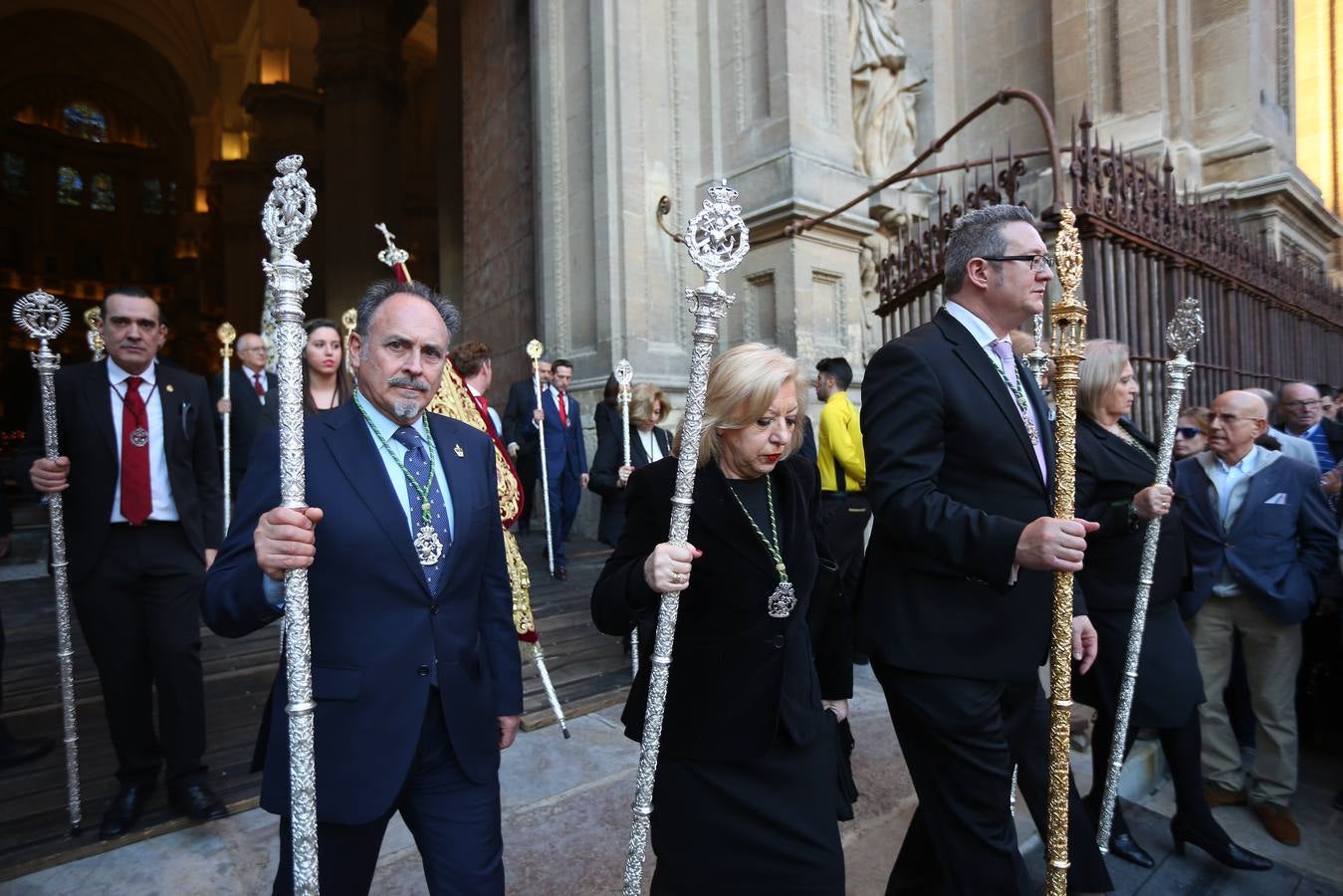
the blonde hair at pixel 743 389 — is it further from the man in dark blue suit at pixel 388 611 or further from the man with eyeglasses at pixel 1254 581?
the man with eyeglasses at pixel 1254 581

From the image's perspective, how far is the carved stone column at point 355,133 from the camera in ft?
51.0

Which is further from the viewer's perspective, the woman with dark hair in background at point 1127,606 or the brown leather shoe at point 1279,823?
the brown leather shoe at point 1279,823

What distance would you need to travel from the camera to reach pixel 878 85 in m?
9.97

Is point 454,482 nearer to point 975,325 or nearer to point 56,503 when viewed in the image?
point 975,325

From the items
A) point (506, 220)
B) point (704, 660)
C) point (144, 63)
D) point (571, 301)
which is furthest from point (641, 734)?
point (144, 63)

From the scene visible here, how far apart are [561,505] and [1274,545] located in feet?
18.3

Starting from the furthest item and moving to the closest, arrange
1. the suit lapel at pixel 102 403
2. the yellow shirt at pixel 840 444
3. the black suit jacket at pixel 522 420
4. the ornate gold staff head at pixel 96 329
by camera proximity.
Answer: the black suit jacket at pixel 522 420 → the yellow shirt at pixel 840 444 → the ornate gold staff head at pixel 96 329 → the suit lapel at pixel 102 403

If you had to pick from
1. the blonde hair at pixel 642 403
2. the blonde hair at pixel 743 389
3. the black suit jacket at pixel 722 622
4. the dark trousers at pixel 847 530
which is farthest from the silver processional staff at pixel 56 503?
the dark trousers at pixel 847 530

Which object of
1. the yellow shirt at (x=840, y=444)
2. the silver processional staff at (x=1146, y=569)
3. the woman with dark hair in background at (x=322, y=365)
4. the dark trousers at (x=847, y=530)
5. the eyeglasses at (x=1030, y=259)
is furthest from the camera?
the yellow shirt at (x=840, y=444)

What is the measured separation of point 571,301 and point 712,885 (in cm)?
859

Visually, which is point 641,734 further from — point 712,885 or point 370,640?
point 370,640

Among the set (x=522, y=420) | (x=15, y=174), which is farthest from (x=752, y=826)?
(x=15, y=174)

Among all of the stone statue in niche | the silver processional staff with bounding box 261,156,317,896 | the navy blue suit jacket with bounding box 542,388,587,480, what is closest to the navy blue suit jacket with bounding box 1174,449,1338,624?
the silver processional staff with bounding box 261,156,317,896

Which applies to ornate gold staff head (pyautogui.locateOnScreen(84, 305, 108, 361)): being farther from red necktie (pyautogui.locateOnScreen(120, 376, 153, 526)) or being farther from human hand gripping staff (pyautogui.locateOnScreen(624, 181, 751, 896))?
human hand gripping staff (pyautogui.locateOnScreen(624, 181, 751, 896))
